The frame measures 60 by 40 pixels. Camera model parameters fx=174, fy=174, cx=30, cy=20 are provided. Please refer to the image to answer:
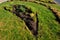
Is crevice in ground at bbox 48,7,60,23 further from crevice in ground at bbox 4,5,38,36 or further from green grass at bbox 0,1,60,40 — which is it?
crevice in ground at bbox 4,5,38,36

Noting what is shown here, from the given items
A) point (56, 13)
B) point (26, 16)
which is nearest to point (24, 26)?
point (26, 16)

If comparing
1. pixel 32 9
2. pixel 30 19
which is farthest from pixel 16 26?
pixel 32 9

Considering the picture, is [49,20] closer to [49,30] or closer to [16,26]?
[49,30]

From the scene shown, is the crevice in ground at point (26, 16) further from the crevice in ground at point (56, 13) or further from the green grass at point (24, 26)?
the crevice in ground at point (56, 13)

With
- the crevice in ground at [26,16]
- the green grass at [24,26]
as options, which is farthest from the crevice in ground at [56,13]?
the crevice in ground at [26,16]

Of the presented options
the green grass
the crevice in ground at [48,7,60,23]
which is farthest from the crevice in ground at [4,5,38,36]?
the crevice in ground at [48,7,60,23]
